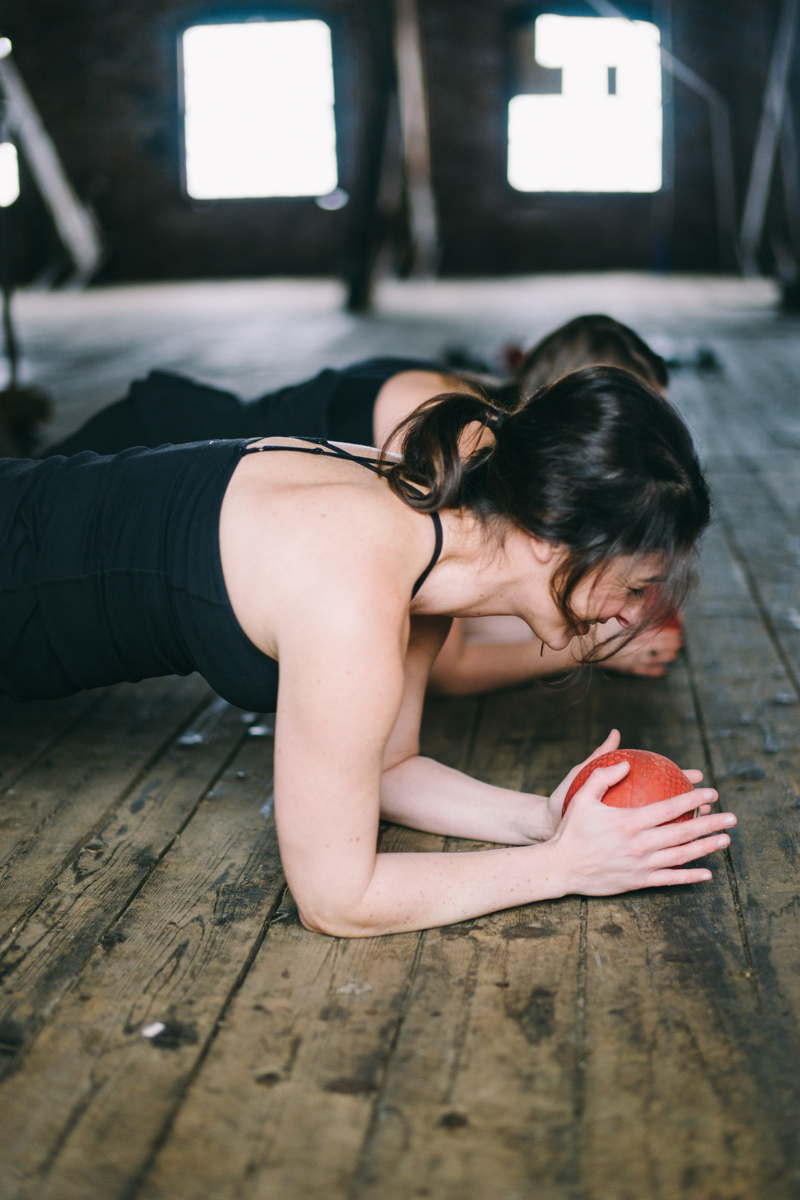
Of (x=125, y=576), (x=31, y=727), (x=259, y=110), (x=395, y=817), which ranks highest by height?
(x=125, y=576)

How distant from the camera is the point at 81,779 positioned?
1.82m

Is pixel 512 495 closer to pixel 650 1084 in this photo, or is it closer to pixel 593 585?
pixel 593 585

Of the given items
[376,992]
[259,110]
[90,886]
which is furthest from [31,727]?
[259,110]

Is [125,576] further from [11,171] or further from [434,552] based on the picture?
[11,171]

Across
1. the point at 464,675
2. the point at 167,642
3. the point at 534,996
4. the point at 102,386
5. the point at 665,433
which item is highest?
the point at 665,433

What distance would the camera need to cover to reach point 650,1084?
111 cm

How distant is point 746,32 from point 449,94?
304 centimetres

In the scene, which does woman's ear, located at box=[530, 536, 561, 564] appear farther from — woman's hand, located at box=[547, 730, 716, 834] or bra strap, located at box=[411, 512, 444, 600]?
woman's hand, located at box=[547, 730, 716, 834]

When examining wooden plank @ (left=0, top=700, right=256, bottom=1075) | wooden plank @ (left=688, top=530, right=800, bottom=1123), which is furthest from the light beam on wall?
wooden plank @ (left=0, top=700, right=256, bottom=1075)

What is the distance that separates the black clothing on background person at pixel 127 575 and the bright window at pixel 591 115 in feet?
37.4

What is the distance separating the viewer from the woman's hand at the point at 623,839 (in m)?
1.35

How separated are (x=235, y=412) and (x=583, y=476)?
1.08m

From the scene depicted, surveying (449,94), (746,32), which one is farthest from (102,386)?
(746,32)

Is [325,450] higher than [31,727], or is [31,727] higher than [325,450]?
[325,450]
